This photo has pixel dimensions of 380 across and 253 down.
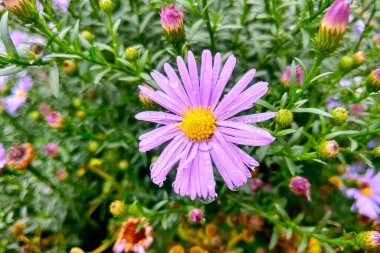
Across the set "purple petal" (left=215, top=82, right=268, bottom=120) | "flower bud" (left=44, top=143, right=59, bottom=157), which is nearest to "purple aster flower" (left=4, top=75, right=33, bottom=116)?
"flower bud" (left=44, top=143, right=59, bottom=157)

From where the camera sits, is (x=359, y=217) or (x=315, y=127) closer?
(x=315, y=127)

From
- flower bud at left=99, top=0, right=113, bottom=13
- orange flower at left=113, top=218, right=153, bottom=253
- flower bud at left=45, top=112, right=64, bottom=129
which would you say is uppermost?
flower bud at left=99, top=0, right=113, bottom=13

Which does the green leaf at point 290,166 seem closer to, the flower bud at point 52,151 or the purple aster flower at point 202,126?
the purple aster flower at point 202,126

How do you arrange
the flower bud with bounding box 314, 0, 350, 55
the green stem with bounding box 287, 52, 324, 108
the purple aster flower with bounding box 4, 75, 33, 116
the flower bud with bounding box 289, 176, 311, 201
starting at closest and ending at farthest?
the flower bud with bounding box 314, 0, 350, 55
the green stem with bounding box 287, 52, 324, 108
the flower bud with bounding box 289, 176, 311, 201
the purple aster flower with bounding box 4, 75, 33, 116

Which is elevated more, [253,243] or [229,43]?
[229,43]

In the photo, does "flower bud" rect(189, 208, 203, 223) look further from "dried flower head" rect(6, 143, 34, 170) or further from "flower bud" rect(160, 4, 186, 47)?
"dried flower head" rect(6, 143, 34, 170)

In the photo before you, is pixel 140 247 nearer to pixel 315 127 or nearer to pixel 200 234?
pixel 200 234

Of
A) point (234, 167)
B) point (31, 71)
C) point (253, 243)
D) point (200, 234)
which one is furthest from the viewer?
point (31, 71)

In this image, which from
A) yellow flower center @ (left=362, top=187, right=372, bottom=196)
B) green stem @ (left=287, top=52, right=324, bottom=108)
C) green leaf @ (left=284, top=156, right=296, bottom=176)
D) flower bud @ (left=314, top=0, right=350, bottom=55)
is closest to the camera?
flower bud @ (left=314, top=0, right=350, bottom=55)

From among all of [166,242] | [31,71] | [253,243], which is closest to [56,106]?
[31,71]
